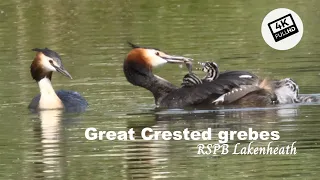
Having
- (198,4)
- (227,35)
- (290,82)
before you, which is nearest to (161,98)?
(290,82)

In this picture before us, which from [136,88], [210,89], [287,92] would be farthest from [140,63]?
[287,92]

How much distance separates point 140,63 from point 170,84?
45cm

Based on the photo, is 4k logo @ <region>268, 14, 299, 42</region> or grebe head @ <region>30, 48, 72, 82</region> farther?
4k logo @ <region>268, 14, 299, 42</region>

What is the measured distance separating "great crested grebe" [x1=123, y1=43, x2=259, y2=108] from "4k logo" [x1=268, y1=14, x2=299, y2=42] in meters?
4.27

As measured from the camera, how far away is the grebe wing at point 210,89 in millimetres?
14781

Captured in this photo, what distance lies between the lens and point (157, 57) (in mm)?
15602

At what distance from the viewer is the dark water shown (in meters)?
11.6

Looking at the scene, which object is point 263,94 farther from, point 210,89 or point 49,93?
point 49,93

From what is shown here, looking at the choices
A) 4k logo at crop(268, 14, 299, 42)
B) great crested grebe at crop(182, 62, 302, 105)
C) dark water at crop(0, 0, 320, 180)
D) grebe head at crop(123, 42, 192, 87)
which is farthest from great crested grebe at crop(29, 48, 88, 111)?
4k logo at crop(268, 14, 299, 42)

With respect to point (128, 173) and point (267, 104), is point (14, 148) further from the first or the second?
point (267, 104)

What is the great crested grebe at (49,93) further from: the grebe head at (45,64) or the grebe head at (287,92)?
the grebe head at (287,92)

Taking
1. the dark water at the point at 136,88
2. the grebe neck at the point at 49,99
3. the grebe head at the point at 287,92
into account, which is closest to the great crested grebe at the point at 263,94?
the grebe head at the point at 287,92

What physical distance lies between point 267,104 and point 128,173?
388cm

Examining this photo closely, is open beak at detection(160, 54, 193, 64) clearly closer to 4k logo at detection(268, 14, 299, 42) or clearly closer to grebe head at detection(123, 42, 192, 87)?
grebe head at detection(123, 42, 192, 87)
